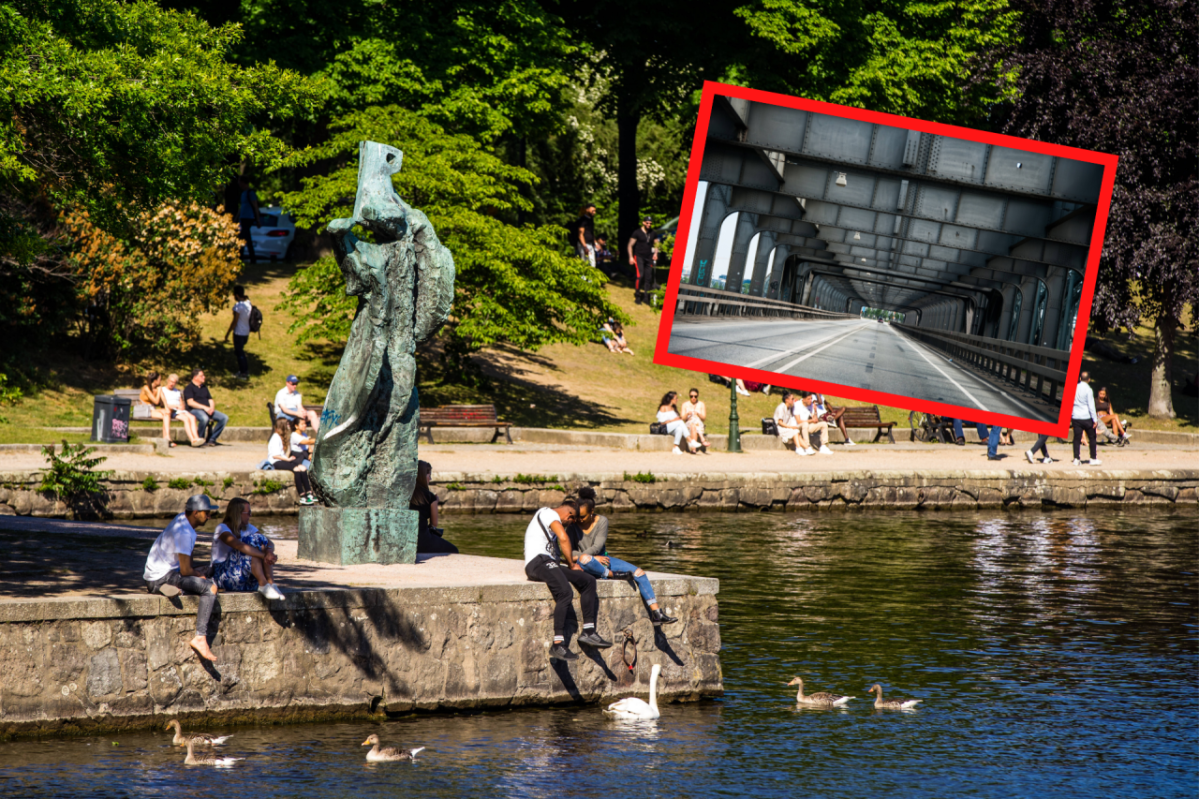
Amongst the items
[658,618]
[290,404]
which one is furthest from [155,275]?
[658,618]

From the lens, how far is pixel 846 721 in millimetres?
10164

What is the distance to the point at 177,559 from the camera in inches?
365

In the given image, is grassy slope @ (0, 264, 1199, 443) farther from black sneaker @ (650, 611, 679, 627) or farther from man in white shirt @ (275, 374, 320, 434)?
black sneaker @ (650, 611, 679, 627)

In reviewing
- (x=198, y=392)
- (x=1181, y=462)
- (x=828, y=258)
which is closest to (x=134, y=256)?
(x=198, y=392)

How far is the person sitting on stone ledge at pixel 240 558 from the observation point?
9461mm

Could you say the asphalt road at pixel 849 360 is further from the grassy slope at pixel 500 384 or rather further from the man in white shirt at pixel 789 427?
the grassy slope at pixel 500 384

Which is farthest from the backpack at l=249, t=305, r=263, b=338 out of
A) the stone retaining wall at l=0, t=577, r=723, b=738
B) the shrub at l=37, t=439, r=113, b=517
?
the stone retaining wall at l=0, t=577, r=723, b=738

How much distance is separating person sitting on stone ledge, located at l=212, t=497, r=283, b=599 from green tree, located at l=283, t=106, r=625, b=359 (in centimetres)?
1776

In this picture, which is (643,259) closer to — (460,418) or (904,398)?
(460,418)

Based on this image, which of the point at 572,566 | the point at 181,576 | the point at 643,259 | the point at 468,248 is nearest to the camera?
the point at 181,576

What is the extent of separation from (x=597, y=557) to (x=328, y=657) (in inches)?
94.9

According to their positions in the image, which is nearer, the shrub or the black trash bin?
the shrub

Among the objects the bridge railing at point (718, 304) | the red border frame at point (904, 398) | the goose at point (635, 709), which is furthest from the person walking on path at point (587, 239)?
the goose at point (635, 709)

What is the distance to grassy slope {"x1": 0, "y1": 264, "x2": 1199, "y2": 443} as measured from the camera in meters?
25.8
